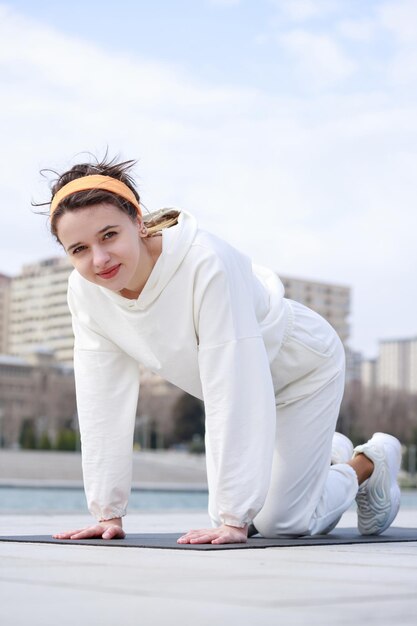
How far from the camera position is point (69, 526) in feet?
18.2

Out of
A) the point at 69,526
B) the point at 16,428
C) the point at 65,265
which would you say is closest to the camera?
the point at 69,526

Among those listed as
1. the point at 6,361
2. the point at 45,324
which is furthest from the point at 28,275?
the point at 6,361

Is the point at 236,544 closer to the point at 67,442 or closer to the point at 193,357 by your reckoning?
the point at 193,357

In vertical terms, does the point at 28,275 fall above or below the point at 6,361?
above

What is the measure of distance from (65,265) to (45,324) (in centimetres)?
872

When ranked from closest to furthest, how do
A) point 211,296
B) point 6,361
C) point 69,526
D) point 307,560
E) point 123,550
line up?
point 307,560, point 123,550, point 211,296, point 69,526, point 6,361

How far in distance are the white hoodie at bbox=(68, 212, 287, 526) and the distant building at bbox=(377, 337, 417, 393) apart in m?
142

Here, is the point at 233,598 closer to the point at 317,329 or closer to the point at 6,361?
the point at 317,329

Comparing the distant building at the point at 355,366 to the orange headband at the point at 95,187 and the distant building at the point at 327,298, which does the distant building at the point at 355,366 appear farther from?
the orange headband at the point at 95,187

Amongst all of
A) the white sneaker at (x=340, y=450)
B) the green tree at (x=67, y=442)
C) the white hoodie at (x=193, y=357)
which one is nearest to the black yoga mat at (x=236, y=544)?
the white hoodie at (x=193, y=357)

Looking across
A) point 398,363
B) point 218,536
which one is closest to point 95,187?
point 218,536

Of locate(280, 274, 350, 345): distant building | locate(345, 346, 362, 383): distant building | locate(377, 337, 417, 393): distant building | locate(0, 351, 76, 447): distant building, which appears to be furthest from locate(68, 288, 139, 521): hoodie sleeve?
locate(377, 337, 417, 393): distant building

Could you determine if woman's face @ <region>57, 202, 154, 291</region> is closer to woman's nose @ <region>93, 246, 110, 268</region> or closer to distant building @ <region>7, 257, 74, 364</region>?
woman's nose @ <region>93, 246, 110, 268</region>

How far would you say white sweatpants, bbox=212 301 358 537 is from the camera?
428 cm
